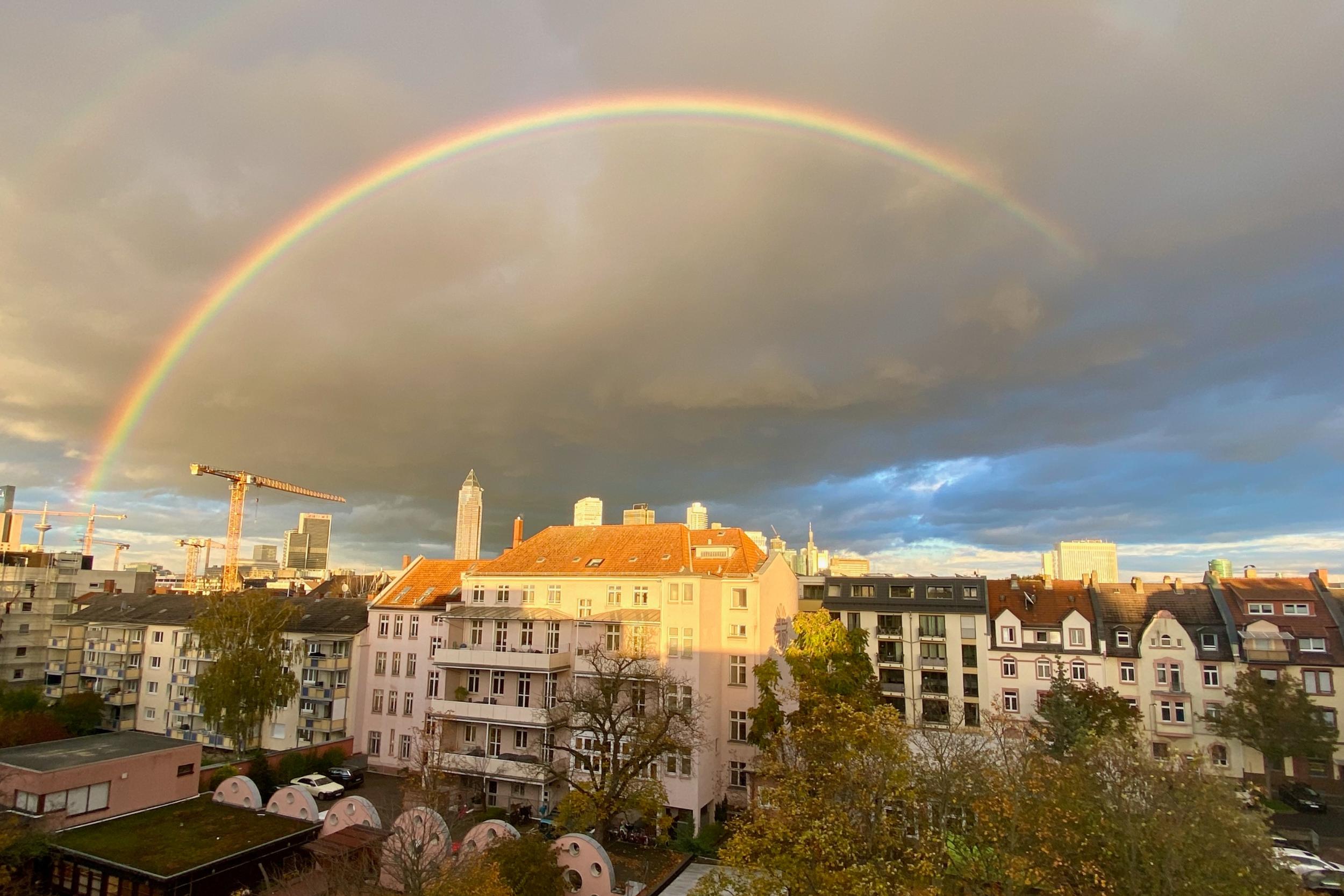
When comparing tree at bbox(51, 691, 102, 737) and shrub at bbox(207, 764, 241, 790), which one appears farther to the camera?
tree at bbox(51, 691, 102, 737)

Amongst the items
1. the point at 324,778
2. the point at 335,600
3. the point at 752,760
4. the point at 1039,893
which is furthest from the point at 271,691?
the point at 1039,893

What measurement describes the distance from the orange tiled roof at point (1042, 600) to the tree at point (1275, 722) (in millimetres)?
10554

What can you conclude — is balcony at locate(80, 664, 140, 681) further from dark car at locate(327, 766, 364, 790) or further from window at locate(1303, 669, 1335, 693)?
window at locate(1303, 669, 1335, 693)

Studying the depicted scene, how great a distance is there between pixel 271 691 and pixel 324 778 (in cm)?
735

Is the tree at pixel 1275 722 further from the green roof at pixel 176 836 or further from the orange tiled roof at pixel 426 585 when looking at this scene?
the green roof at pixel 176 836

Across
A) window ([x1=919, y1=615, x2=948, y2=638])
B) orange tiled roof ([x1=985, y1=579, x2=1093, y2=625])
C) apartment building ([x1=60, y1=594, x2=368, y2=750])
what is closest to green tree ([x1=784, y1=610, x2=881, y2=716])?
window ([x1=919, y1=615, x2=948, y2=638])

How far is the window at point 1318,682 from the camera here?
168ft

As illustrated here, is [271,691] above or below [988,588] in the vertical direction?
below

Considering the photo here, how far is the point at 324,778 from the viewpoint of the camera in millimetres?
48188

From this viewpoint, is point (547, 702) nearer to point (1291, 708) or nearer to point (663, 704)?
point (663, 704)

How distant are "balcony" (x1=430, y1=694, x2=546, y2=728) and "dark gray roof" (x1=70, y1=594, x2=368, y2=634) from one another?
1616 centimetres

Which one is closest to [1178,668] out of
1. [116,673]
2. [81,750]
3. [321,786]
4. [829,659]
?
[829,659]

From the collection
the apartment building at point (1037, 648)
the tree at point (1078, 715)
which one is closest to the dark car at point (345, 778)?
the tree at point (1078, 715)

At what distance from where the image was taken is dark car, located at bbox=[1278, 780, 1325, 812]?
4500 cm
